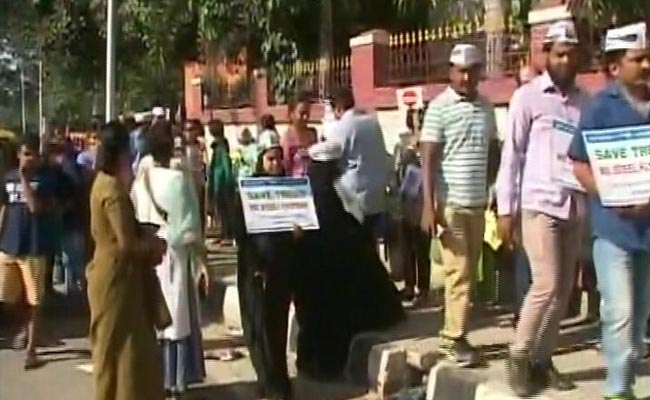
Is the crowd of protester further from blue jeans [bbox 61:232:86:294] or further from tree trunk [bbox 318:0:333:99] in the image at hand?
tree trunk [bbox 318:0:333:99]

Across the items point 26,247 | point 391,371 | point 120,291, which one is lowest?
point 391,371

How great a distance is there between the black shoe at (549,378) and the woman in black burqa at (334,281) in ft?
7.61

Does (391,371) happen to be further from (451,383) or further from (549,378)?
(549,378)

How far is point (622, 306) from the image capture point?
18.1ft

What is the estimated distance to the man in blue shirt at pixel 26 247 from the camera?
9633 millimetres

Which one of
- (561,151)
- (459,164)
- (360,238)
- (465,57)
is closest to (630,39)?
(561,151)

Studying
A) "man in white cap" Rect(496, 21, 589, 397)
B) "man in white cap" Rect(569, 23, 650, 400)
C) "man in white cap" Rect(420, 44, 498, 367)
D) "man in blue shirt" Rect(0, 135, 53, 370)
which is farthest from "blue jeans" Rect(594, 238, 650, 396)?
"man in blue shirt" Rect(0, 135, 53, 370)

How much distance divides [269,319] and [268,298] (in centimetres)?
14

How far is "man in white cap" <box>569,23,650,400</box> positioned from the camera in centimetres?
549

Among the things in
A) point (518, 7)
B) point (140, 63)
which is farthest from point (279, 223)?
point (140, 63)

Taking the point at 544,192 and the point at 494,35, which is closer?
the point at 544,192

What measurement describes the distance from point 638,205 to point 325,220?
314 cm

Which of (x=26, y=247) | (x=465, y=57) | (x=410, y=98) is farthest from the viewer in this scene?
(x=410, y=98)

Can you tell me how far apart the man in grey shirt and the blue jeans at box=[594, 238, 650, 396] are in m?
3.28
